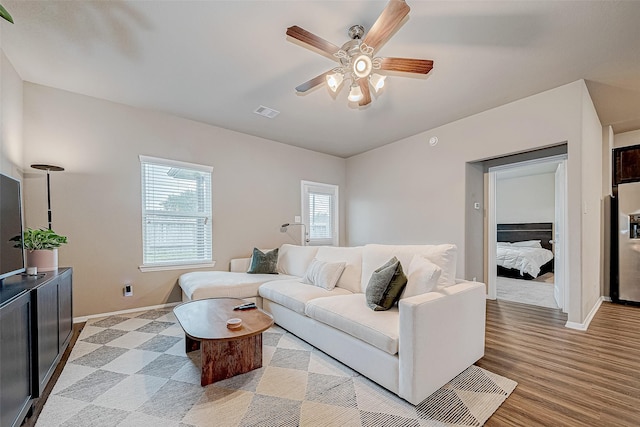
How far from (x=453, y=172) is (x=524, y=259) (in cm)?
351

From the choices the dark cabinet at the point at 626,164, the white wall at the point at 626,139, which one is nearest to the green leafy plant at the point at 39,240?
the dark cabinet at the point at 626,164

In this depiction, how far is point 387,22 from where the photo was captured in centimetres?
176

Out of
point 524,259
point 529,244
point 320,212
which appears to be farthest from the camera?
point 529,244

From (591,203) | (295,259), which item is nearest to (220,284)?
(295,259)

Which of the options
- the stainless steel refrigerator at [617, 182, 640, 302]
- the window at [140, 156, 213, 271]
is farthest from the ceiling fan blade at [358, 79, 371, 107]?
the stainless steel refrigerator at [617, 182, 640, 302]

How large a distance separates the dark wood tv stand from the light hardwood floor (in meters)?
2.59

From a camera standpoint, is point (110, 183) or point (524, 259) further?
point (524, 259)

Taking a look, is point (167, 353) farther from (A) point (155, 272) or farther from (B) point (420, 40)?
(B) point (420, 40)

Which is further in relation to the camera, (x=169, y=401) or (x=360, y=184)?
(x=360, y=184)

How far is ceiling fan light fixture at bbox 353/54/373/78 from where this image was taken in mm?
2049

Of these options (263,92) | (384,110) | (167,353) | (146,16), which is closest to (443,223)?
(384,110)

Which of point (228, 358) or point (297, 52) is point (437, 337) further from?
point (297, 52)

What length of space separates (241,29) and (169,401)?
2757mm

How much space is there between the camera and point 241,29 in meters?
2.22
